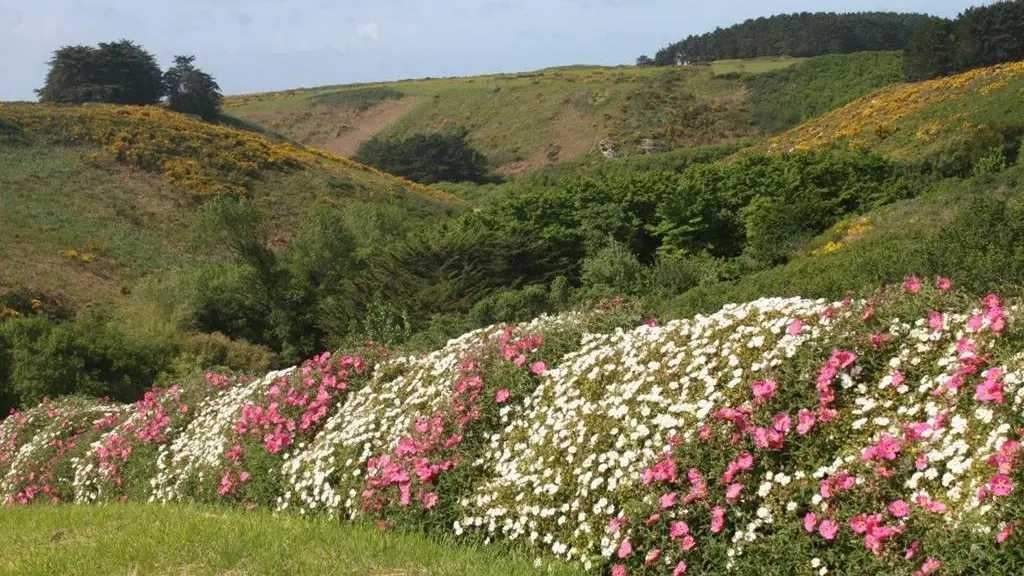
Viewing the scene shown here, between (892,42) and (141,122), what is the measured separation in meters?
91.4

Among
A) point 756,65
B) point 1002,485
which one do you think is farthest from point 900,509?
point 756,65

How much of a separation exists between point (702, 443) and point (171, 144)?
172ft

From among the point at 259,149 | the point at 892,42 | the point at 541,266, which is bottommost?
the point at 541,266

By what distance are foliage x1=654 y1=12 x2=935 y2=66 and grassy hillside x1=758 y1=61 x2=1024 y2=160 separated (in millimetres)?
60712

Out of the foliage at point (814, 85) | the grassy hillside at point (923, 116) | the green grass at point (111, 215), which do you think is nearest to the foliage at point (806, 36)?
the foliage at point (814, 85)

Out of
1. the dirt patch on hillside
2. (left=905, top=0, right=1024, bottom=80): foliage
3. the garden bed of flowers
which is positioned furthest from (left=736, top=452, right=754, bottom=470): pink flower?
the dirt patch on hillside

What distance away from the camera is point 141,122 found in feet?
180

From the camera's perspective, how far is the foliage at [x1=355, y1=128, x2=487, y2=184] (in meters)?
72.1

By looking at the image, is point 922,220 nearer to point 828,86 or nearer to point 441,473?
point 441,473

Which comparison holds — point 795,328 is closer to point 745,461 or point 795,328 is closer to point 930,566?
point 745,461

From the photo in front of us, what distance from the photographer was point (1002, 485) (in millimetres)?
3570

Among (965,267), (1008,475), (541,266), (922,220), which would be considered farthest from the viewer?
(541,266)

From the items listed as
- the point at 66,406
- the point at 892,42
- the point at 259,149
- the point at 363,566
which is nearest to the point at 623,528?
the point at 363,566

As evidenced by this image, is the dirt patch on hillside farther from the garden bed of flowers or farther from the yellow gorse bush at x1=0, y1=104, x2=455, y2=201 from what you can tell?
the garden bed of flowers
